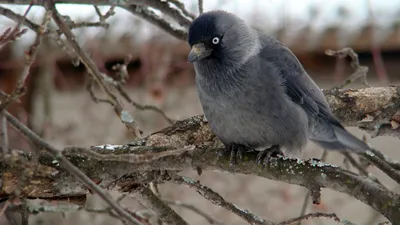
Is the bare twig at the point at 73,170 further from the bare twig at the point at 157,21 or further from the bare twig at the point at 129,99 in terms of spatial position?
the bare twig at the point at 157,21

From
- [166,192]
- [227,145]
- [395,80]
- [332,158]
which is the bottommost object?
[227,145]

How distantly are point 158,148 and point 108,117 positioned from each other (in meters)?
4.53

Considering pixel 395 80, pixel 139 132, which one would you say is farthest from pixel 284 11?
pixel 139 132

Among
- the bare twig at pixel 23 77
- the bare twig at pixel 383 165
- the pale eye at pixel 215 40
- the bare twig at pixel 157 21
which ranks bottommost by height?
the bare twig at pixel 23 77

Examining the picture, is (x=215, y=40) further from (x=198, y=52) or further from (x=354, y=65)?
(x=354, y=65)

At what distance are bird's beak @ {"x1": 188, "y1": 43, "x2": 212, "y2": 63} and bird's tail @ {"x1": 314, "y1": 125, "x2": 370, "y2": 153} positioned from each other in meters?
0.80

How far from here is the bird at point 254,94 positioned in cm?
291

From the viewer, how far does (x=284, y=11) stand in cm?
602

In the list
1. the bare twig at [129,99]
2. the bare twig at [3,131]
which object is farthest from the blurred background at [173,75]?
the bare twig at [3,131]

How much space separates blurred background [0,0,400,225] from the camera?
19.2ft

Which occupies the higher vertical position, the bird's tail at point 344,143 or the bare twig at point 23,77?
the bird's tail at point 344,143

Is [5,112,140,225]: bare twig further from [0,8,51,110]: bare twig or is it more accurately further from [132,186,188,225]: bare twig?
[132,186,188,225]: bare twig

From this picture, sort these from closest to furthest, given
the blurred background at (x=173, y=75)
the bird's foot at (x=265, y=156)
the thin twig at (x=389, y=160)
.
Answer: the bird's foot at (x=265, y=156)
the thin twig at (x=389, y=160)
the blurred background at (x=173, y=75)

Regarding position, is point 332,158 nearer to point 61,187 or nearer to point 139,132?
point 139,132
